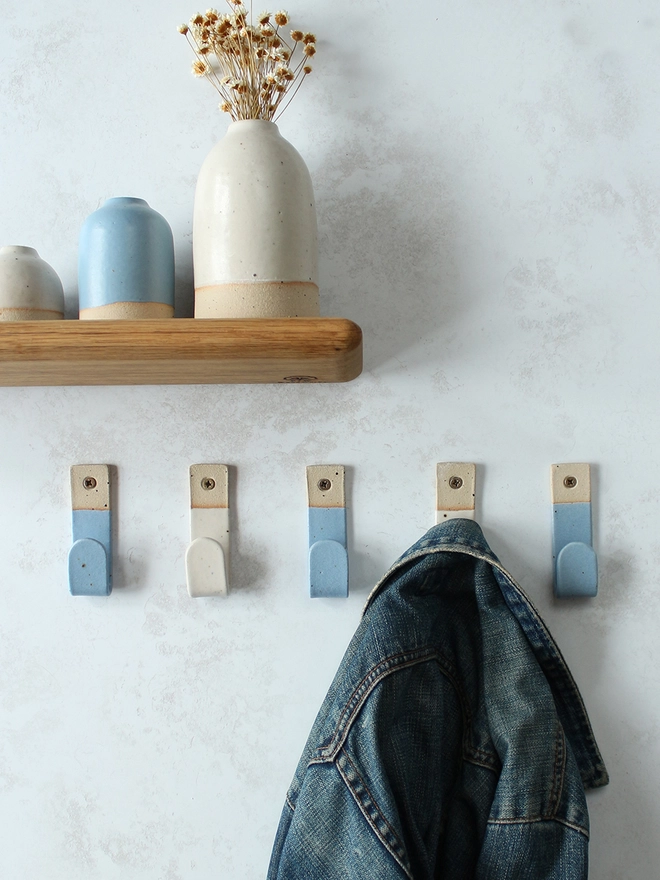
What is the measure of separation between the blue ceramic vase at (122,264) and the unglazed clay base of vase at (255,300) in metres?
0.07

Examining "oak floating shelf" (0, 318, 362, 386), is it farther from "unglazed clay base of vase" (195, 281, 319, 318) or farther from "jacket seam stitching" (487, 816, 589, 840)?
"jacket seam stitching" (487, 816, 589, 840)

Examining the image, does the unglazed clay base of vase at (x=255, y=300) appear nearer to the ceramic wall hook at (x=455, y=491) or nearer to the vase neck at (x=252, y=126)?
the vase neck at (x=252, y=126)

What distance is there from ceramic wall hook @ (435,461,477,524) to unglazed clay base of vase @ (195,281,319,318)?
0.26 meters

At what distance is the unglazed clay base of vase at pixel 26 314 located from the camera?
0.77m

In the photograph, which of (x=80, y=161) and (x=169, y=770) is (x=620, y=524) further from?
(x=80, y=161)

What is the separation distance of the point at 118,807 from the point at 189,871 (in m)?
0.11

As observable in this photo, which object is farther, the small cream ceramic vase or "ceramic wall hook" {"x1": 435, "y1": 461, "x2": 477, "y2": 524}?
"ceramic wall hook" {"x1": 435, "y1": 461, "x2": 477, "y2": 524}

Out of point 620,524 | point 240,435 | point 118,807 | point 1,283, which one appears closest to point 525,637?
point 620,524

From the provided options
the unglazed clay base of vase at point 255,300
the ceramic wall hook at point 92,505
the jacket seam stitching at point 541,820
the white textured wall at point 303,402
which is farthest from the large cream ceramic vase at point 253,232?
the jacket seam stitching at point 541,820

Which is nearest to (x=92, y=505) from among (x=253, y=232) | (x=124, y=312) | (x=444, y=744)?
(x=124, y=312)

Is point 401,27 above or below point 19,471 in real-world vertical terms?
above

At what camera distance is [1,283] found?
77cm

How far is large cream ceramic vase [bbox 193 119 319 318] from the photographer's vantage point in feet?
2.41

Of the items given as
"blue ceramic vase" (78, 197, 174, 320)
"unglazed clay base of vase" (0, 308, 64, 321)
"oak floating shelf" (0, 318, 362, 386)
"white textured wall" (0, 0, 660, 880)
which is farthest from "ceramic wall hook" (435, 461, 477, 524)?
"unglazed clay base of vase" (0, 308, 64, 321)
